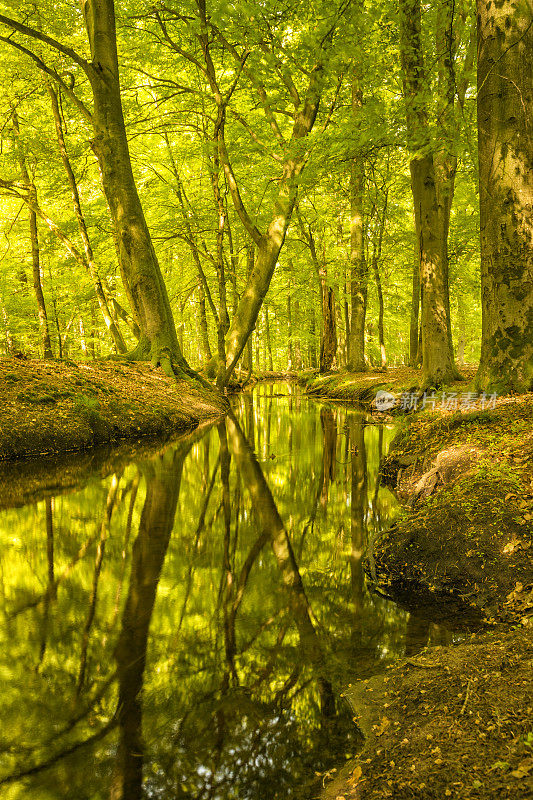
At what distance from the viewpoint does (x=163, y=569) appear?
3.18 meters

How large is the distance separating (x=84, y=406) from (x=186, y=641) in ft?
19.8

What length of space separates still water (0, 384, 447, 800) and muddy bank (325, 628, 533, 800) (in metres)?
0.15

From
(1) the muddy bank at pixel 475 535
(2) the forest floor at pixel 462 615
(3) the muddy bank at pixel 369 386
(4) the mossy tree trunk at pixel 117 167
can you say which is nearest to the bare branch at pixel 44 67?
(4) the mossy tree trunk at pixel 117 167

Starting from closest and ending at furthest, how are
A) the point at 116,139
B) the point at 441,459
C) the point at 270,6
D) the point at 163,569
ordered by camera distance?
the point at 163,569
the point at 441,459
the point at 270,6
the point at 116,139

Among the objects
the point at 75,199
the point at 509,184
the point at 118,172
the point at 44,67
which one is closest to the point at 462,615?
the point at 509,184

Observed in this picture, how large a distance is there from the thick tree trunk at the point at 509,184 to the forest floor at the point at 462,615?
0.57 meters

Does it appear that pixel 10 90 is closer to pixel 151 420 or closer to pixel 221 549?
pixel 151 420

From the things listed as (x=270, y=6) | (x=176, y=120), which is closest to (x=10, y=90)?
(x=176, y=120)

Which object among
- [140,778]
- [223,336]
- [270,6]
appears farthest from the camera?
[223,336]

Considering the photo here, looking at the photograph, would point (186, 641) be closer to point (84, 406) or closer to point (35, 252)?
point (84, 406)

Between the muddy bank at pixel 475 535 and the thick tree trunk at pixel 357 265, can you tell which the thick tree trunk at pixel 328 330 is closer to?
the thick tree trunk at pixel 357 265

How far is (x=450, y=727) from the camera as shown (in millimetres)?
1443

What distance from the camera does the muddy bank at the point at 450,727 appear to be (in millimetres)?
1210

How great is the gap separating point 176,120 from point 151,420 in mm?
11480
